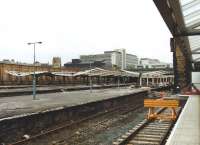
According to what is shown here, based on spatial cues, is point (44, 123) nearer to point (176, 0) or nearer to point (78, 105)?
point (78, 105)

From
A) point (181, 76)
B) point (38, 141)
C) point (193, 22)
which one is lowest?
point (38, 141)

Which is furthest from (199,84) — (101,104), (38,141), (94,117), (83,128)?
(38,141)

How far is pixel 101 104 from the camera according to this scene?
2380cm

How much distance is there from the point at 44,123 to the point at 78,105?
421 centimetres

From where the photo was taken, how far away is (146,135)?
12359 millimetres

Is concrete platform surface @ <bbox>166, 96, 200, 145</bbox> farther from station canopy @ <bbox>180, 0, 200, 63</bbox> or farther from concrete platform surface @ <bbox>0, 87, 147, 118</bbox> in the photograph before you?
concrete platform surface @ <bbox>0, 87, 147, 118</bbox>

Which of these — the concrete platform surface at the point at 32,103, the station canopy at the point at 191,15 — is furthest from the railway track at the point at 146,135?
Answer: the concrete platform surface at the point at 32,103

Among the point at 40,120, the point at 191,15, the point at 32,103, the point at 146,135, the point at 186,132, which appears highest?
the point at 191,15

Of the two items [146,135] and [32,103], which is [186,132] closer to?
[146,135]

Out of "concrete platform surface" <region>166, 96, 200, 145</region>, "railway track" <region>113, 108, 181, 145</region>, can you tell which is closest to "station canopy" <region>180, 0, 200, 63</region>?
"concrete platform surface" <region>166, 96, 200, 145</region>

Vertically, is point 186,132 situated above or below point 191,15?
below

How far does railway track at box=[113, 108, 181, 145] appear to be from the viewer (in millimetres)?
11131

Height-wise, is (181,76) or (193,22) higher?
(193,22)

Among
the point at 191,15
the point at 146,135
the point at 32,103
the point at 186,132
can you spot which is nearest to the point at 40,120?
the point at 146,135
